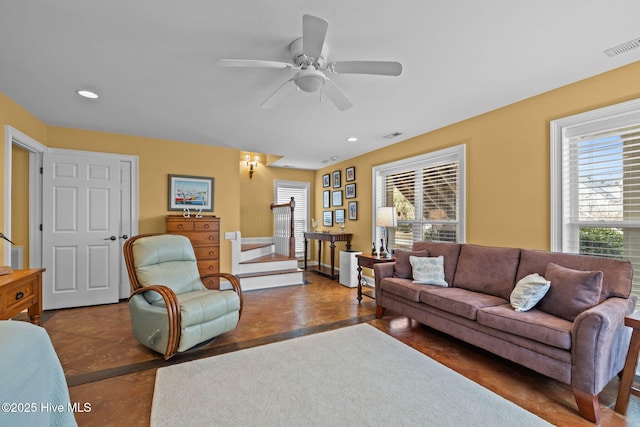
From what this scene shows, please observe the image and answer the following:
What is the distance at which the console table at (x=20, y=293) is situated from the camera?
2061 millimetres

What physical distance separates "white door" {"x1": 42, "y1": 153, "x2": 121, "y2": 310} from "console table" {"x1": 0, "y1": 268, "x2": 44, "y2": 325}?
61.0 inches

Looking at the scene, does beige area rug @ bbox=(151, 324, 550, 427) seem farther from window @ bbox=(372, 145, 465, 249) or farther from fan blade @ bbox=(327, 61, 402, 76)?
fan blade @ bbox=(327, 61, 402, 76)

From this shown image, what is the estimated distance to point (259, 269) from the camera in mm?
5305

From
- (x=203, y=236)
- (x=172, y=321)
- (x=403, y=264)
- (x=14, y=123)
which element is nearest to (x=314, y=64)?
(x=172, y=321)

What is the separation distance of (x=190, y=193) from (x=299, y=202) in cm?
306

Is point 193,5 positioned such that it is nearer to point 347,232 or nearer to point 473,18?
point 473,18

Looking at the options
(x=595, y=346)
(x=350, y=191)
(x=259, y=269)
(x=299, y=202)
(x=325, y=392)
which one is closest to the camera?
(x=595, y=346)

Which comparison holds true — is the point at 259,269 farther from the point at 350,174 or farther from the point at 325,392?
the point at 325,392

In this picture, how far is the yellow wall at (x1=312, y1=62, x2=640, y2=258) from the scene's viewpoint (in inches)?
101

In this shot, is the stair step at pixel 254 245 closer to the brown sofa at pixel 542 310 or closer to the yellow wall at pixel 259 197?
the yellow wall at pixel 259 197

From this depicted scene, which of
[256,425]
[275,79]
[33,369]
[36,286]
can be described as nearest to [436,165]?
[275,79]

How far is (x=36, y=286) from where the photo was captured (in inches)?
101

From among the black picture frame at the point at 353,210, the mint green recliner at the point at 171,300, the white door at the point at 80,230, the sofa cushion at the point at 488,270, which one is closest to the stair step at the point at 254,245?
the black picture frame at the point at 353,210

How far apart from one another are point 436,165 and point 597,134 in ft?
5.66
